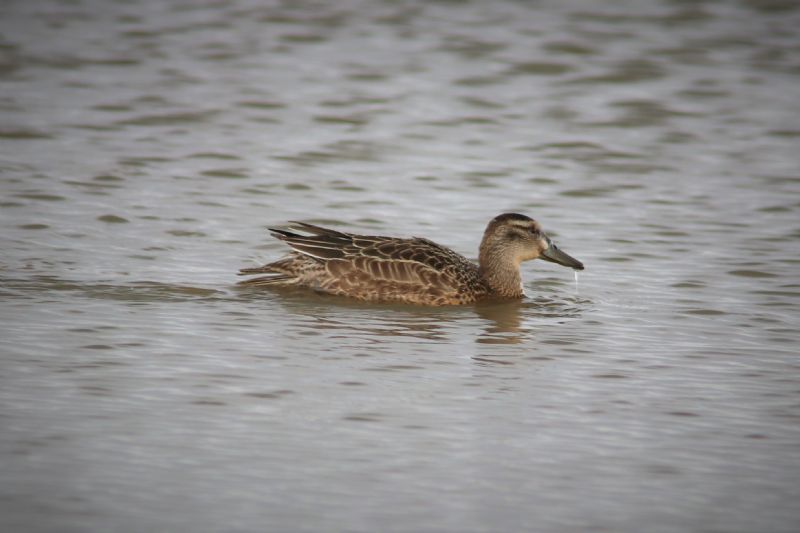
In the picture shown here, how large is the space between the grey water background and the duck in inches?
8.5

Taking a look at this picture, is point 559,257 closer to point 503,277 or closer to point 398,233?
point 503,277

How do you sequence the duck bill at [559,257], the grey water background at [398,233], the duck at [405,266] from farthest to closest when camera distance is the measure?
1. the duck bill at [559,257]
2. the duck at [405,266]
3. the grey water background at [398,233]

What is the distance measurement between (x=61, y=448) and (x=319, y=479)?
1213mm

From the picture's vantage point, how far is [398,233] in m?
10.8

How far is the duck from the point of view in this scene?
9.12m

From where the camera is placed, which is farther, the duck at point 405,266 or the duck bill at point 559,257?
the duck bill at point 559,257

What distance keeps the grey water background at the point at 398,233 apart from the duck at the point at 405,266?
22cm

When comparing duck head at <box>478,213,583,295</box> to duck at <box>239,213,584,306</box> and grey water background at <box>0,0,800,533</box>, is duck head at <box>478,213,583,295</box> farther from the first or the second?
grey water background at <box>0,0,800,533</box>

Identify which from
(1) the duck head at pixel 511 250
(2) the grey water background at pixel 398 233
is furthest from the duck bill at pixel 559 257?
(2) the grey water background at pixel 398 233

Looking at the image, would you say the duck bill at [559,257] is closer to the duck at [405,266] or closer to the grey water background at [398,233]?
the duck at [405,266]

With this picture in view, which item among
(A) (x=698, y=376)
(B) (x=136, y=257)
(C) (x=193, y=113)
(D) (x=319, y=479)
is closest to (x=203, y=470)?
(D) (x=319, y=479)

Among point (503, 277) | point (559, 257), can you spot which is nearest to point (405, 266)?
point (503, 277)

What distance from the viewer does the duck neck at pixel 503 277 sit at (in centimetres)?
948

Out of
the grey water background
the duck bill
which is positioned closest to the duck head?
→ the duck bill
